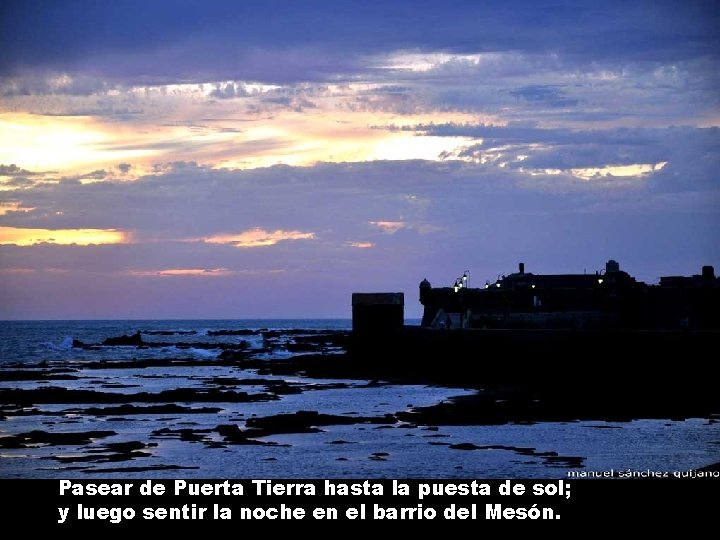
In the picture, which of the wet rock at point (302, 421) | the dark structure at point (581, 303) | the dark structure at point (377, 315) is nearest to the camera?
the wet rock at point (302, 421)

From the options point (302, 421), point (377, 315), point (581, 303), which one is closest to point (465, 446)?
point (302, 421)

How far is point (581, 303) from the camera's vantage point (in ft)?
255

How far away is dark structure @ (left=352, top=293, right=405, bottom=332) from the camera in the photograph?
7575cm

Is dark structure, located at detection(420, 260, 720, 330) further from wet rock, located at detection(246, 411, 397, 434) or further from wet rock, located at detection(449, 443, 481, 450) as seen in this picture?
wet rock, located at detection(449, 443, 481, 450)

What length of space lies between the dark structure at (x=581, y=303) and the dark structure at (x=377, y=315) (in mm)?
3957

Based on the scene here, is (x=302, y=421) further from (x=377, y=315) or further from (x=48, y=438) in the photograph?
(x=377, y=315)

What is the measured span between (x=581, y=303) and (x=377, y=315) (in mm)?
15284

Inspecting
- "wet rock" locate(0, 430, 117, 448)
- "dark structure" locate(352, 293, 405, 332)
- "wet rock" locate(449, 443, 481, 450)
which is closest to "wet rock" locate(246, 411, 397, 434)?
"wet rock" locate(0, 430, 117, 448)

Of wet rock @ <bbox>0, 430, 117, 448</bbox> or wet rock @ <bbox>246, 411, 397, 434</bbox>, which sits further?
wet rock @ <bbox>246, 411, 397, 434</bbox>

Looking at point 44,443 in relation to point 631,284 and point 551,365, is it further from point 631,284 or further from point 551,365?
point 631,284

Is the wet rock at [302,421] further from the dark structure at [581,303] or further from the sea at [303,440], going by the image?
the dark structure at [581,303]

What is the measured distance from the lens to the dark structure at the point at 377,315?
75.8 meters

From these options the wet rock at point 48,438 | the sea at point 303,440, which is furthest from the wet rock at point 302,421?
the wet rock at point 48,438

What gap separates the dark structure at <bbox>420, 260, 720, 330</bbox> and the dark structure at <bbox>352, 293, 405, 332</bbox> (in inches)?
156
